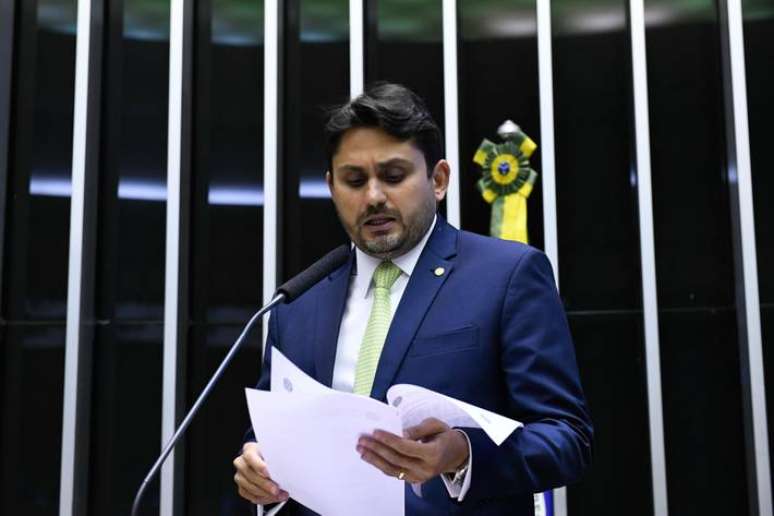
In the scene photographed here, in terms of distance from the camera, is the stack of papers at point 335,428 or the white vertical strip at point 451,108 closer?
the stack of papers at point 335,428

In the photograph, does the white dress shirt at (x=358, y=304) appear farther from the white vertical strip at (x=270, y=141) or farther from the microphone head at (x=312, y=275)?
the white vertical strip at (x=270, y=141)

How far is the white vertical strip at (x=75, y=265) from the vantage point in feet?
9.76

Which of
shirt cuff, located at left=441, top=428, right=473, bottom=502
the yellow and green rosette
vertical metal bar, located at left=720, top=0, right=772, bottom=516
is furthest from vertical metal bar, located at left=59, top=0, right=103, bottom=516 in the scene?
vertical metal bar, located at left=720, top=0, right=772, bottom=516

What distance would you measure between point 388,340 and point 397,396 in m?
0.32

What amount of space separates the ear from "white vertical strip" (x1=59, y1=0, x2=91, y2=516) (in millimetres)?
2104

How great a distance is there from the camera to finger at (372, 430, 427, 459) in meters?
0.90

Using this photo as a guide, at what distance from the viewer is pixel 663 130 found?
121 inches

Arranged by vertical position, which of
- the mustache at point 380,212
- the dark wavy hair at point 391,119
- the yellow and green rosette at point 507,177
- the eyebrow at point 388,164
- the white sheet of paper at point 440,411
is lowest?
the white sheet of paper at point 440,411

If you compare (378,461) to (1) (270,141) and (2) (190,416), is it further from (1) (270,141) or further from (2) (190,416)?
(1) (270,141)

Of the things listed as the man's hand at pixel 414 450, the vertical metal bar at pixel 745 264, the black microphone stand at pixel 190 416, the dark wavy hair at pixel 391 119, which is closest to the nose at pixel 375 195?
the dark wavy hair at pixel 391 119

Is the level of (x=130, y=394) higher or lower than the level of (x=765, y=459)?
higher

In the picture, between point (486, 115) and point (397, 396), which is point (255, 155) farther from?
point (397, 396)

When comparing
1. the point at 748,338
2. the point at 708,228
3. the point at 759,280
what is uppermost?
the point at 708,228

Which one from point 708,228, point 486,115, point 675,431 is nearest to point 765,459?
point 675,431
